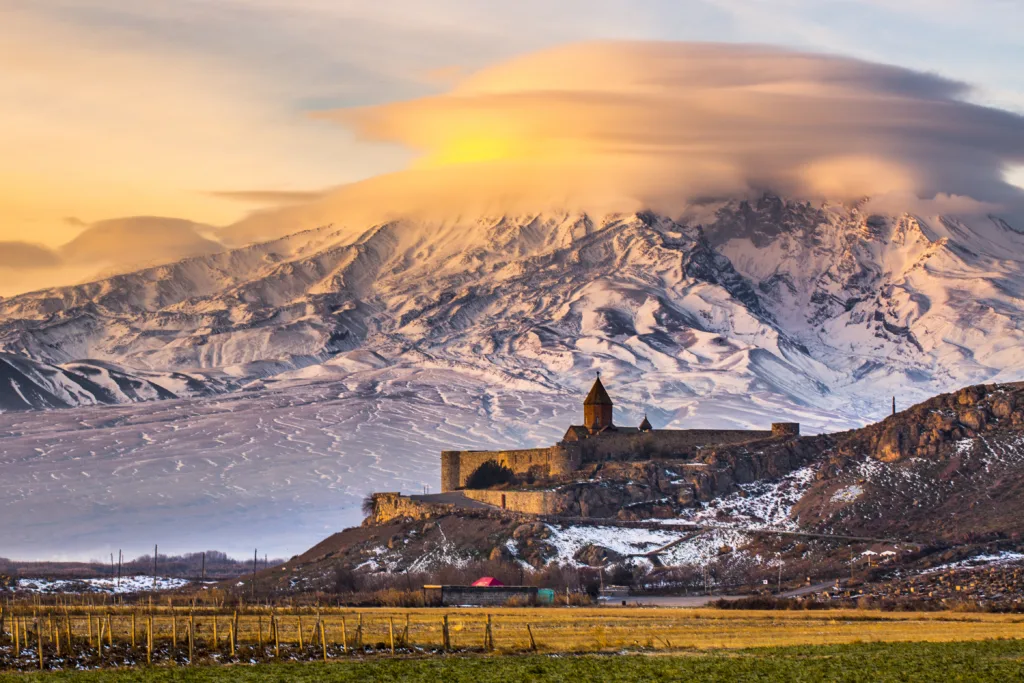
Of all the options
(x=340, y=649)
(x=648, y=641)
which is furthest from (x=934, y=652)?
(x=340, y=649)

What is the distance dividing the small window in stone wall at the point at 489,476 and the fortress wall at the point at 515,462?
0.34m

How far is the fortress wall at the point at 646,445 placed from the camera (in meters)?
130

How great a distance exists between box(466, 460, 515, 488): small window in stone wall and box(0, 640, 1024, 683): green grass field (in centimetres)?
7928

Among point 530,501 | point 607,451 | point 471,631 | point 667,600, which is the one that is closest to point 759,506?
point 530,501

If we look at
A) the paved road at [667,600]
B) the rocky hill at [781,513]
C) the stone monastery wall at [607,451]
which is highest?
the stone monastery wall at [607,451]

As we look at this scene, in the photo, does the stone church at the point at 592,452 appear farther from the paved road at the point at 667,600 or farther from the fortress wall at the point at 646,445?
the paved road at the point at 667,600

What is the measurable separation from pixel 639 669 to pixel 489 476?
86.7 metres

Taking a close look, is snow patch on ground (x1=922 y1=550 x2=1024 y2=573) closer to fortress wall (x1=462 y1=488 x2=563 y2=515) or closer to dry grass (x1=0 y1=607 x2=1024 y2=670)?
dry grass (x1=0 y1=607 x2=1024 y2=670)

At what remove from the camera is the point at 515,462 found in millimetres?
133250

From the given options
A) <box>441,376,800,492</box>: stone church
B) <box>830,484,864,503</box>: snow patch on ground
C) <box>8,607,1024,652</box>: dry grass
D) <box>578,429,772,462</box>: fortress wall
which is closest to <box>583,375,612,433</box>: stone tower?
<box>441,376,800,492</box>: stone church

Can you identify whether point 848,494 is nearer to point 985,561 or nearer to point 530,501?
point 985,561

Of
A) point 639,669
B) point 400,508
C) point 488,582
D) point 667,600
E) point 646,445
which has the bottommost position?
point 639,669

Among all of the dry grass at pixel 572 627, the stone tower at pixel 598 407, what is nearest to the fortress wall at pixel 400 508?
the stone tower at pixel 598 407

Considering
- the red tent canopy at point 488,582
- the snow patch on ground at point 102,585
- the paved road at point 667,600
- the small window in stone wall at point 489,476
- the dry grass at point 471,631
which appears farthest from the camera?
the small window in stone wall at point 489,476
